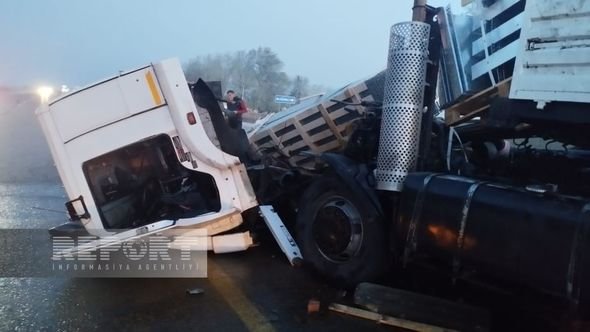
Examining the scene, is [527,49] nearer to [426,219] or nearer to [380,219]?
[426,219]

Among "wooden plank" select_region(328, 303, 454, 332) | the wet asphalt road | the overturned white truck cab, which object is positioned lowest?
"wooden plank" select_region(328, 303, 454, 332)

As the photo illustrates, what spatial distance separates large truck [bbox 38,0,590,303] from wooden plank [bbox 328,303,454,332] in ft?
1.03

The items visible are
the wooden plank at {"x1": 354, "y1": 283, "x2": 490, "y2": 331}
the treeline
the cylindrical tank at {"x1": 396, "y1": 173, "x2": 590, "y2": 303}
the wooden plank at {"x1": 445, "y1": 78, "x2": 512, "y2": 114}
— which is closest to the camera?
the cylindrical tank at {"x1": 396, "y1": 173, "x2": 590, "y2": 303}

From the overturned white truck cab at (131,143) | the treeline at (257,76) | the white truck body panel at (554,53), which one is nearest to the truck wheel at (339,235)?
the overturned white truck cab at (131,143)

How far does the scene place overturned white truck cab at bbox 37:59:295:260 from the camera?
404 centimetres

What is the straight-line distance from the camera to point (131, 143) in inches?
161

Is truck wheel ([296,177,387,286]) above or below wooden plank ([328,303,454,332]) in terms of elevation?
above

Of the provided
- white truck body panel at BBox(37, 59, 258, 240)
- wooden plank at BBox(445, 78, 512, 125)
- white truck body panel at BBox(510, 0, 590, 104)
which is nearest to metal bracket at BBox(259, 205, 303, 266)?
white truck body panel at BBox(37, 59, 258, 240)

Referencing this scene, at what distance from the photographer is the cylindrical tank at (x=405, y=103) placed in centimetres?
357

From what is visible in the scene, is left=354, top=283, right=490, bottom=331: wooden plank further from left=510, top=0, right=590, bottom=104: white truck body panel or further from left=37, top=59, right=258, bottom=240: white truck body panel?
left=37, top=59, right=258, bottom=240: white truck body panel

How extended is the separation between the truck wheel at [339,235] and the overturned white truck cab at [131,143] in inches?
18.4

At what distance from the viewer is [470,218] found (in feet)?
9.53

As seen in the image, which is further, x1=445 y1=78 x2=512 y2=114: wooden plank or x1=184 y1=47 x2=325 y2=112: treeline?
x1=184 y1=47 x2=325 y2=112: treeline

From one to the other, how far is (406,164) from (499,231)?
961 mm
